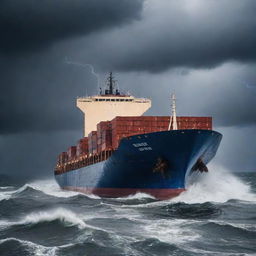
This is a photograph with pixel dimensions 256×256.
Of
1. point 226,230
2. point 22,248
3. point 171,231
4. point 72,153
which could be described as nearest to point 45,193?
point 72,153

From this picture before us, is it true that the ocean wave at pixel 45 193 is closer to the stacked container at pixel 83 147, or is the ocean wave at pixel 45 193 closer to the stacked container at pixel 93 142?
the stacked container at pixel 93 142

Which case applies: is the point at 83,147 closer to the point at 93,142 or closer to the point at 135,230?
the point at 93,142

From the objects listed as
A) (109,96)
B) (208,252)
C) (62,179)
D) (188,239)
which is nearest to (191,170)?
(188,239)

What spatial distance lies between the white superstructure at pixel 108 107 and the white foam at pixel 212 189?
14.0 metres

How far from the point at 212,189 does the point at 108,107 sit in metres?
20.0

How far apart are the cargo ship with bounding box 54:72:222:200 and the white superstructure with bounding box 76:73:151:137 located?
8933mm

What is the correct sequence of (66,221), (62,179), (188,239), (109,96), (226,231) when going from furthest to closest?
1. (62,179)
2. (109,96)
3. (66,221)
4. (226,231)
5. (188,239)

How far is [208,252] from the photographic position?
1686cm

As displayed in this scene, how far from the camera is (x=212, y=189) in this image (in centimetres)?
4412

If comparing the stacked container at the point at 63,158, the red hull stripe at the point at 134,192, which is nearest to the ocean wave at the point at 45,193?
the red hull stripe at the point at 134,192

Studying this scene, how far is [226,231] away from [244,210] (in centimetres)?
1022

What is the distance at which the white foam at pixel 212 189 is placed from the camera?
3615 cm

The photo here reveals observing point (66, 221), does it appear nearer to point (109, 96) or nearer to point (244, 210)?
point (244, 210)

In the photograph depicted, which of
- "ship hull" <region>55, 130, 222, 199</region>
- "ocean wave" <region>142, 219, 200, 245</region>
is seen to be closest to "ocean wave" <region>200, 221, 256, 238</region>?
"ocean wave" <region>142, 219, 200, 245</region>
